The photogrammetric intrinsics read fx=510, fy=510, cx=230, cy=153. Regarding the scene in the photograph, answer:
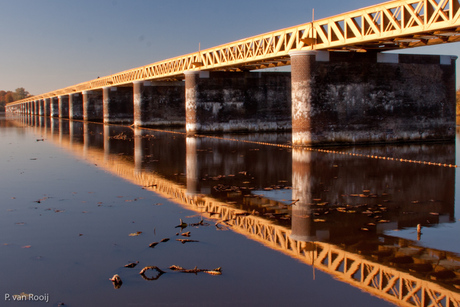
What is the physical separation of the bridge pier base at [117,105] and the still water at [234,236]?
142 feet

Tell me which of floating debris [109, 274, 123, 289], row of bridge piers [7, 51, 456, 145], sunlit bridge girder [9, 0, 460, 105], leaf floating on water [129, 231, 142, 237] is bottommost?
floating debris [109, 274, 123, 289]

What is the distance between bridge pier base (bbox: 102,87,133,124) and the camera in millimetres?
58469

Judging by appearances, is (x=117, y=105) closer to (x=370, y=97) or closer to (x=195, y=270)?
(x=370, y=97)

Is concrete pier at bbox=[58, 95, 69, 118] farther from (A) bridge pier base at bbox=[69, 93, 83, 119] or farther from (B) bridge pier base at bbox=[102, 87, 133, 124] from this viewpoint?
(B) bridge pier base at bbox=[102, 87, 133, 124]

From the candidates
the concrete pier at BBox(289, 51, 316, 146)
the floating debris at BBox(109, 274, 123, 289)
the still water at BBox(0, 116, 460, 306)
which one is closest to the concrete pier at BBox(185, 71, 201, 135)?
the concrete pier at BBox(289, 51, 316, 146)

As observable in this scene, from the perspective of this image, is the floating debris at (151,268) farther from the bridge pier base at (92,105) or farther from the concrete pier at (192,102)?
the bridge pier base at (92,105)

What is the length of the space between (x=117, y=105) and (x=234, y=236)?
53334 millimetres

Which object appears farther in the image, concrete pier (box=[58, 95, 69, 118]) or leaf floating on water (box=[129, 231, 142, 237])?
concrete pier (box=[58, 95, 69, 118])

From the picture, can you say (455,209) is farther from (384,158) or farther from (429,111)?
(429,111)

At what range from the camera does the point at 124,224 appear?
8891mm

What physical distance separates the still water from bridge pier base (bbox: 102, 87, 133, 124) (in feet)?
142

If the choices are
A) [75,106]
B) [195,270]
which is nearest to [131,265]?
[195,270]

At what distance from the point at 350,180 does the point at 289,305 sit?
Result: 8426 mm

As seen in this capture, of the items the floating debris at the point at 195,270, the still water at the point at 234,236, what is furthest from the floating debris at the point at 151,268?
the floating debris at the point at 195,270
